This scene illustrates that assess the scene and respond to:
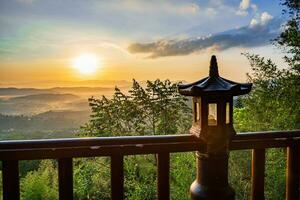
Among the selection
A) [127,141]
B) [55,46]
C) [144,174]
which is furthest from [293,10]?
[55,46]

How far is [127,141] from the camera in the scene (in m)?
1.47

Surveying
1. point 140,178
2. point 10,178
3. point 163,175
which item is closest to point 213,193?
point 163,175

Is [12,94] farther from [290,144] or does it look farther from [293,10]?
[290,144]

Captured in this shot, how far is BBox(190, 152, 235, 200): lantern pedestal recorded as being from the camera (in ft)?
5.06

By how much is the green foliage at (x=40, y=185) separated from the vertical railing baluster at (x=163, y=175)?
16.3 metres

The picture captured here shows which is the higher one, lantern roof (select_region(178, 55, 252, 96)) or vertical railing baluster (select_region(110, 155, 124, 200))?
lantern roof (select_region(178, 55, 252, 96))

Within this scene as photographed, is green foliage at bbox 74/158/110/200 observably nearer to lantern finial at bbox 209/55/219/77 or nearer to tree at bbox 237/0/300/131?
tree at bbox 237/0/300/131

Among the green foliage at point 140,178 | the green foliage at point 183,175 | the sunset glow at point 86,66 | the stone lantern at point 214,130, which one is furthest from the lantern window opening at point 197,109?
the green foliage at point 140,178

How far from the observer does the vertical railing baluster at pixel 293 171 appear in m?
1.74

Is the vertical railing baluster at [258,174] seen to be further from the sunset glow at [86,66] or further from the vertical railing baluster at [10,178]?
the sunset glow at [86,66]

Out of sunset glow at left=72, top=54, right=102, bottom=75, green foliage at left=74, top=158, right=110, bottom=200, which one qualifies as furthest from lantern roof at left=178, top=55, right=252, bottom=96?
green foliage at left=74, top=158, right=110, bottom=200

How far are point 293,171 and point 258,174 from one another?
0.68 feet

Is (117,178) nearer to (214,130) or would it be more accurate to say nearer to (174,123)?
(214,130)

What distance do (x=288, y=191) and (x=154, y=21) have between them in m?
22.5
